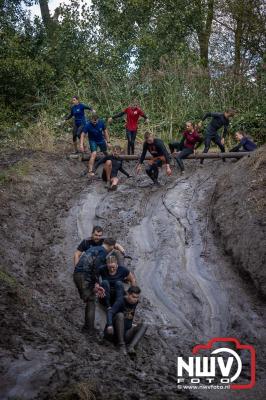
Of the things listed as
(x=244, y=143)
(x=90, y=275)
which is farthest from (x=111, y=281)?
(x=244, y=143)

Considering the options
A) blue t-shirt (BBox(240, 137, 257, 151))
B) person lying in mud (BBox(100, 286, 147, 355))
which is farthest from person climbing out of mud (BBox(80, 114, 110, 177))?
person lying in mud (BBox(100, 286, 147, 355))

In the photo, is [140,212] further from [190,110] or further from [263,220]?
[190,110]

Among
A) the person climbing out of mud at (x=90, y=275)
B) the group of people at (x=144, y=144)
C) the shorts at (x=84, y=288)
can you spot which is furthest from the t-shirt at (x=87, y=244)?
the group of people at (x=144, y=144)

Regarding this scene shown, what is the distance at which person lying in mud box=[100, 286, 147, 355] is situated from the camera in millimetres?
8047

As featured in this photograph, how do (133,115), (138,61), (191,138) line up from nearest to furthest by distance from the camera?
(191,138), (133,115), (138,61)

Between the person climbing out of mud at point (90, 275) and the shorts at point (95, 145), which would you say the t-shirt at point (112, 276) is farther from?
the shorts at point (95, 145)

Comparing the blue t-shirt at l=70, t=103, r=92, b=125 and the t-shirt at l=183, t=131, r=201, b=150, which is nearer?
the t-shirt at l=183, t=131, r=201, b=150

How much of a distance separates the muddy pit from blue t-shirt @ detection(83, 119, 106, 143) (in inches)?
49.4

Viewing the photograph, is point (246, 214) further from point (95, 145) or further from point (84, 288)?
point (95, 145)

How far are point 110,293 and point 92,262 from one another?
0.66 metres

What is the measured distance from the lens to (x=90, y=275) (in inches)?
349

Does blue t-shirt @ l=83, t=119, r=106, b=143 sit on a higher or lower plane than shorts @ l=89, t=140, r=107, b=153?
higher

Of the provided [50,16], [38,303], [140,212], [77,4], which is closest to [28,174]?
[140,212]

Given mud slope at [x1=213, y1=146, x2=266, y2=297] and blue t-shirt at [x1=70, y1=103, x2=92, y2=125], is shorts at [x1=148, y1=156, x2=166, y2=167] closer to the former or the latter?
mud slope at [x1=213, y1=146, x2=266, y2=297]
